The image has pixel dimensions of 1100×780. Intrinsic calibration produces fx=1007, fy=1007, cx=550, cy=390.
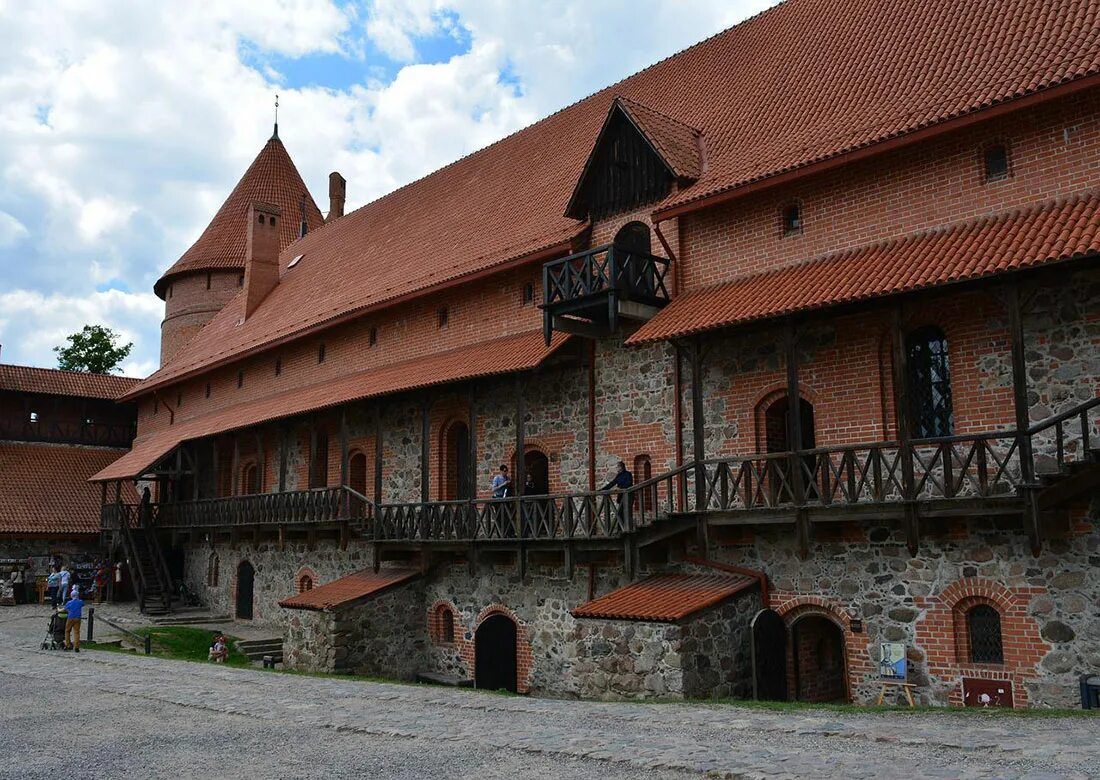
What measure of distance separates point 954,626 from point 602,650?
14.2 feet

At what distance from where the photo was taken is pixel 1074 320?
11.0 m

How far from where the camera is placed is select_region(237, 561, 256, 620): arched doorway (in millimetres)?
24688

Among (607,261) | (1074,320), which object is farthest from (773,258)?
(1074,320)

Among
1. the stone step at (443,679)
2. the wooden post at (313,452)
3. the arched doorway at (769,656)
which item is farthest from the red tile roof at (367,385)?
the arched doorway at (769,656)

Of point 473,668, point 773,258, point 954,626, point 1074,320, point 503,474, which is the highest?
point 773,258

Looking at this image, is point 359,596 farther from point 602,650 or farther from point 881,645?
point 881,645

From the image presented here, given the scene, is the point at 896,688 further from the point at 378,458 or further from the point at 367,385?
the point at 367,385

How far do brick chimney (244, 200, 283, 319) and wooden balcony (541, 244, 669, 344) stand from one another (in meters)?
16.7

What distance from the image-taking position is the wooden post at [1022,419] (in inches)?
404

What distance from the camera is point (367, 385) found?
20.3 m

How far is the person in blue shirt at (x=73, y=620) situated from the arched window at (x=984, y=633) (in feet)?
48.5

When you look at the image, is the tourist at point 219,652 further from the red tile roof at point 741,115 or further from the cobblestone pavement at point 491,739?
the red tile roof at point 741,115

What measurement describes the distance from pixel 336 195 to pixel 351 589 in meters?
20.4

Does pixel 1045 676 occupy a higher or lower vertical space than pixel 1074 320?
lower
